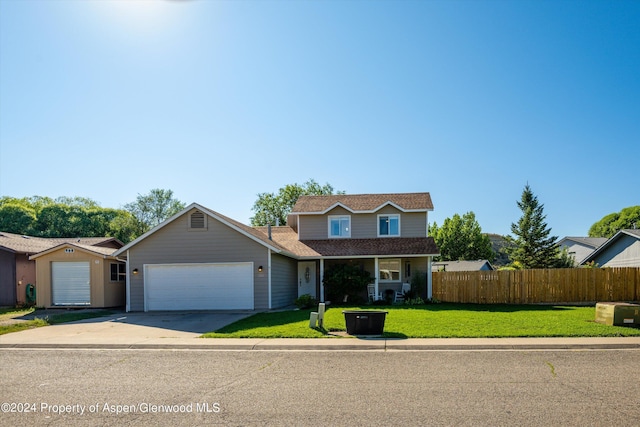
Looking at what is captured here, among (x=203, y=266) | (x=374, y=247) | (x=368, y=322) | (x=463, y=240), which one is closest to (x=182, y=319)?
(x=203, y=266)

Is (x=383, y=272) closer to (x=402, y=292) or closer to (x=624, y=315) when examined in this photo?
(x=402, y=292)

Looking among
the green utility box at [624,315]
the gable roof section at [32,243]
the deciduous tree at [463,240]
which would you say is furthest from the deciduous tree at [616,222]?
the gable roof section at [32,243]

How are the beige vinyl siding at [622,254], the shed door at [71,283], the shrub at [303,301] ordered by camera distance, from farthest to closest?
the beige vinyl siding at [622,254] < the shed door at [71,283] < the shrub at [303,301]

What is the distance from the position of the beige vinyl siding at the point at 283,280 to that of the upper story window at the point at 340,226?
2791 mm

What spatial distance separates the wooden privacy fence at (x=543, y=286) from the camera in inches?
984

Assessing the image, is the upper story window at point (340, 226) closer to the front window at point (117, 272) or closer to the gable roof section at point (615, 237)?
the front window at point (117, 272)

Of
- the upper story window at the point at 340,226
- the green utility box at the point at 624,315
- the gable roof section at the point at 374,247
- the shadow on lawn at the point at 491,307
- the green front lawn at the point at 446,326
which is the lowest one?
the shadow on lawn at the point at 491,307

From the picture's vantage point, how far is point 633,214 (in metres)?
74.5

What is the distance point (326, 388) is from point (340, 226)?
2033 cm

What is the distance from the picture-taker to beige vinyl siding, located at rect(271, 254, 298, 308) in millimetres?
22641

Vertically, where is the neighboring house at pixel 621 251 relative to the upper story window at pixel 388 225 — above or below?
below

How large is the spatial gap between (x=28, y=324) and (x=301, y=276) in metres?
13.4

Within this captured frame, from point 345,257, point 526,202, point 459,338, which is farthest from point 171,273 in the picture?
point 526,202

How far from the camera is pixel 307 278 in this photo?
28359 millimetres
